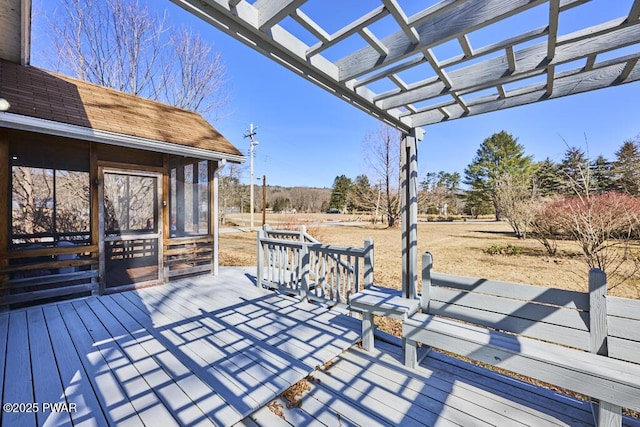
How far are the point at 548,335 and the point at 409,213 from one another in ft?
4.57

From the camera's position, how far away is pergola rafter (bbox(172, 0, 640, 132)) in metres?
1.39

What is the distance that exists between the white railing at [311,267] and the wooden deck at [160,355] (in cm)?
28

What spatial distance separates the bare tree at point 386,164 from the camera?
1823 cm

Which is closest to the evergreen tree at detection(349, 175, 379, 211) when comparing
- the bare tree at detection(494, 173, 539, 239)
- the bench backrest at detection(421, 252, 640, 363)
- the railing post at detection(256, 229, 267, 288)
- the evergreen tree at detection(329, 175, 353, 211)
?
the bare tree at detection(494, 173, 539, 239)

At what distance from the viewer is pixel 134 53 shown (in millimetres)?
10305

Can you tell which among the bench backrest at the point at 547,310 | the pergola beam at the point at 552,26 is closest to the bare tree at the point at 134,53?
the bench backrest at the point at 547,310

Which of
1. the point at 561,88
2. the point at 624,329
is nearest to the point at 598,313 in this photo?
the point at 624,329

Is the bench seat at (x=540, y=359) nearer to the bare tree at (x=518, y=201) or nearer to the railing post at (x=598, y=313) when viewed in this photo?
the railing post at (x=598, y=313)

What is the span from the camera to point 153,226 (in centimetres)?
455

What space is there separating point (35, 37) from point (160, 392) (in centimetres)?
1283

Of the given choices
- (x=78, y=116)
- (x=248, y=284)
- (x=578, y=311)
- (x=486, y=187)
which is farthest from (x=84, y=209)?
(x=486, y=187)

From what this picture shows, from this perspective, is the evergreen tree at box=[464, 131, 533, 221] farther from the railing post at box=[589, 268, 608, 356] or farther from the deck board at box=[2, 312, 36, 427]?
the deck board at box=[2, 312, 36, 427]

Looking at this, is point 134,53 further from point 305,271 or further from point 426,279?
point 426,279

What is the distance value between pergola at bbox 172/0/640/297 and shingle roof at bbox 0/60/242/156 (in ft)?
10.9
